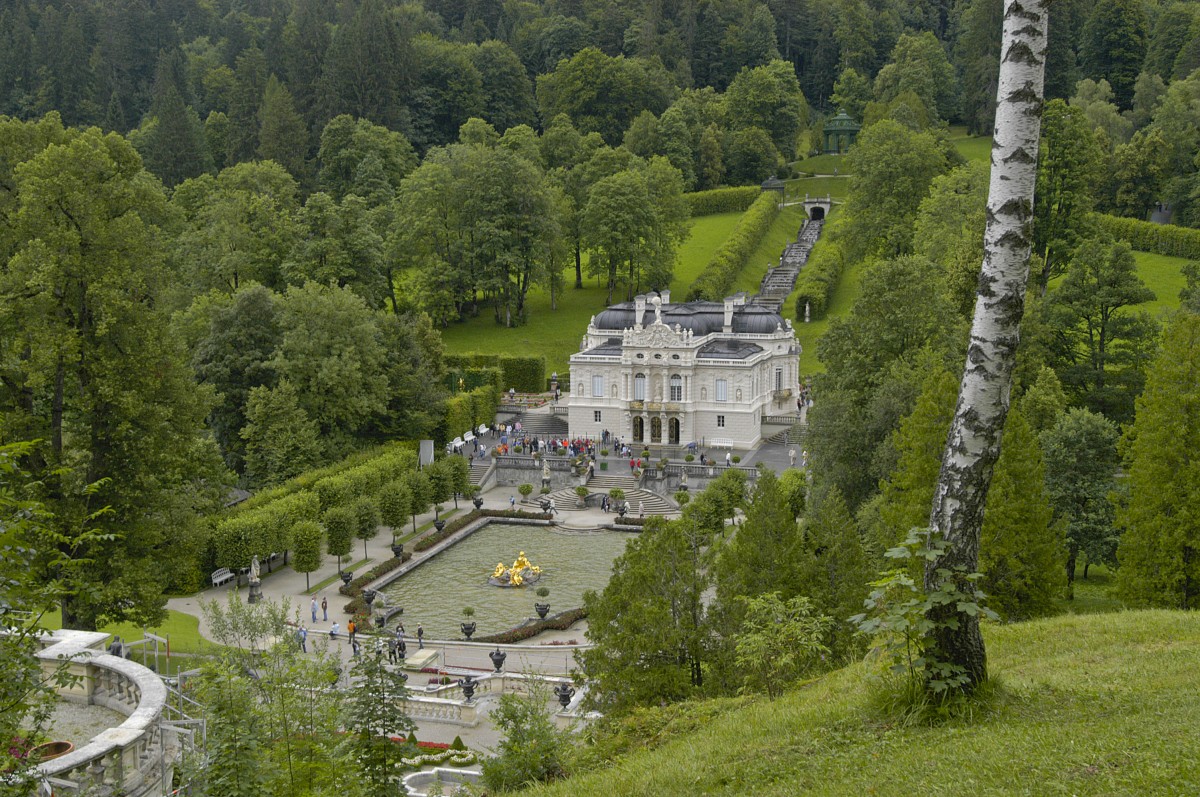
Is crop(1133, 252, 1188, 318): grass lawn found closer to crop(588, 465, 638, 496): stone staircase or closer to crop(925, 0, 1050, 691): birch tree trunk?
crop(588, 465, 638, 496): stone staircase

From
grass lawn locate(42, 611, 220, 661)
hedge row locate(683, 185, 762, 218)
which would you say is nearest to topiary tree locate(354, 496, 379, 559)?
grass lawn locate(42, 611, 220, 661)

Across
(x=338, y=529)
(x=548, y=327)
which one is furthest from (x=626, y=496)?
(x=548, y=327)

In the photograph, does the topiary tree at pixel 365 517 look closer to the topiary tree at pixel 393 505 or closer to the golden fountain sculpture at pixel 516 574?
the topiary tree at pixel 393 505

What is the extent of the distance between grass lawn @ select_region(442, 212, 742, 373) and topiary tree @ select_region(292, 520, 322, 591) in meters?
31.1

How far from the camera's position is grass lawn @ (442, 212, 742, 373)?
252 feet

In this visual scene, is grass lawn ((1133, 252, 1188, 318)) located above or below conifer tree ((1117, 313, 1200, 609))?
above

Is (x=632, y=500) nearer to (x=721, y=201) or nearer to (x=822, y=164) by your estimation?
(x=721, y=201)

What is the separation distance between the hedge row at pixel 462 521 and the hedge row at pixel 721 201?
56915 mm

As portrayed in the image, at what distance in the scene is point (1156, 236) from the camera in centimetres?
7519

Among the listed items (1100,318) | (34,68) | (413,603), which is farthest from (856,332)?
(34,68)

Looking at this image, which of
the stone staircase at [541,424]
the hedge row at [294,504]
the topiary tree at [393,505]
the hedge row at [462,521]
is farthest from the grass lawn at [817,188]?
the topiary tree at [393,505]

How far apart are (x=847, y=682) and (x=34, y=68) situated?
11683 centimetres

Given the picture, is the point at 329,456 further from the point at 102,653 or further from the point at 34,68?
the point at 34,68

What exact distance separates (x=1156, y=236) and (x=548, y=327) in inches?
1551
